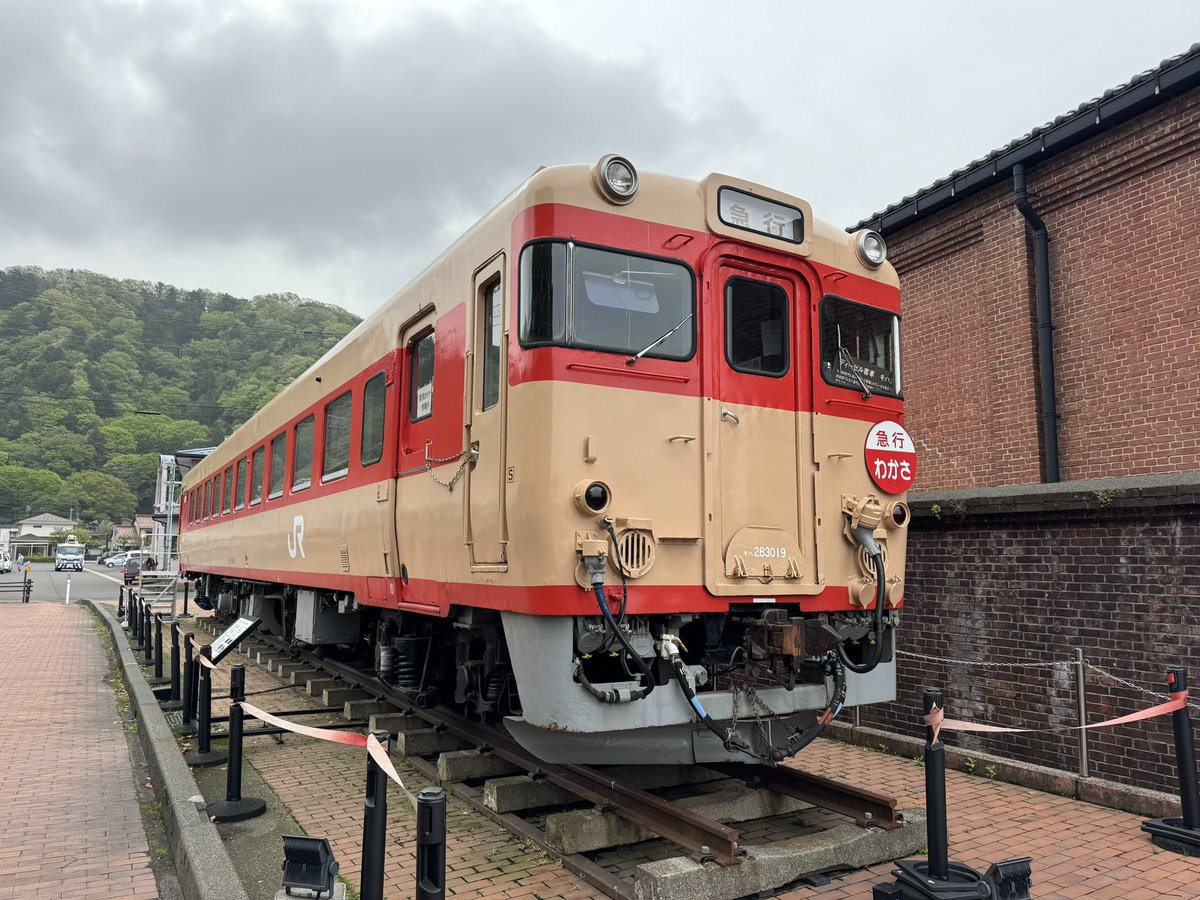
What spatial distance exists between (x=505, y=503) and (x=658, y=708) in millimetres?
1234

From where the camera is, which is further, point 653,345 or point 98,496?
point 98,496

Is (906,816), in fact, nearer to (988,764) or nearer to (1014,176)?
(988,764)

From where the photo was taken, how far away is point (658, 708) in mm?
4090

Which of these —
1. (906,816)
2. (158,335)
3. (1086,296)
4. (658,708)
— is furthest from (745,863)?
(158,335)

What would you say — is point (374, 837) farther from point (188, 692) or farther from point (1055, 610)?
point (188, 692)

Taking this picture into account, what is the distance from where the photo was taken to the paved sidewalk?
4477mm

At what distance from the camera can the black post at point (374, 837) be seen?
3154mm

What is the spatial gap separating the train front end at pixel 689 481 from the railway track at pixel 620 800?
0.39m

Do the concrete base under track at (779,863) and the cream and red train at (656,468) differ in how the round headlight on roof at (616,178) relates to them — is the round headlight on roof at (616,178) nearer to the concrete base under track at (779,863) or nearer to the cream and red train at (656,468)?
the cream and red train at (656,468)

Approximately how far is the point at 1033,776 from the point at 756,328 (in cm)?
362

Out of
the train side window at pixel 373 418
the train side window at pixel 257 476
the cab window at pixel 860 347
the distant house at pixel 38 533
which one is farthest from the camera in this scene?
the distant house at pixel 38 533

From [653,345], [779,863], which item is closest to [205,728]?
[779,863]

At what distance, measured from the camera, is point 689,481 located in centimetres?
437

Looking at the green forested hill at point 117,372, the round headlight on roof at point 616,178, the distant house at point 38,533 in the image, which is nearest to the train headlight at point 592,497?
the round headlight on roof at point 616,178
